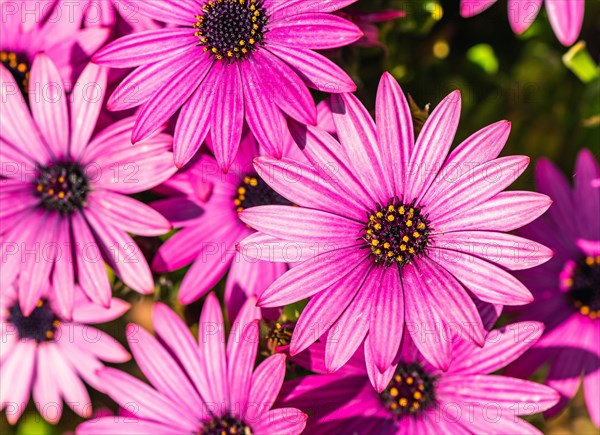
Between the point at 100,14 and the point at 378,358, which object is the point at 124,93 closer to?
the point at 100,14

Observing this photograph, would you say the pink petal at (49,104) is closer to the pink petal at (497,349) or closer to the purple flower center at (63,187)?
the purple flower center at (63,187)

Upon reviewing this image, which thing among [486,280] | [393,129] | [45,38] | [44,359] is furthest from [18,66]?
[486,280]

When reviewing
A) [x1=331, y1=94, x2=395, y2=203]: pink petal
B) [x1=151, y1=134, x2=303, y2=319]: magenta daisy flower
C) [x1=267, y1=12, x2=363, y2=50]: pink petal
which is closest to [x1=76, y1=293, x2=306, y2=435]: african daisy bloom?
[x1=151, y1=134, x2=303, y2=319]: magenta daisy flower

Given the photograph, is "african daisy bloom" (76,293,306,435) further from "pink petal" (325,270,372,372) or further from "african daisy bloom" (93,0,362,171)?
"african daisy bloom" (93,0,362,171)

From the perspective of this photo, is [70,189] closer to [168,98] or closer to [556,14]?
[168,98]

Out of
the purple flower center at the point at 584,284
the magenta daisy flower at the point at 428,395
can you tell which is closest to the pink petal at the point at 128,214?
the magenta daisy flower at the point at 428,395

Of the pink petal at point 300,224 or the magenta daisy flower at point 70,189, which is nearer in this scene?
the pink petal at point 300,224

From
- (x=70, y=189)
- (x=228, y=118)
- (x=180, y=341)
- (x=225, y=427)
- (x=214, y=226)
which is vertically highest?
(x=70, y=189)
